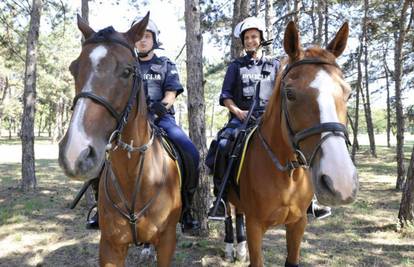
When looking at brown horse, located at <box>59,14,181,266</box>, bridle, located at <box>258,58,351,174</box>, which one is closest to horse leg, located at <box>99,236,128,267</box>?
brown horse, located at <box>59,14,181,266</box>

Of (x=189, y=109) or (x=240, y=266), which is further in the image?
(x=189, y=109)

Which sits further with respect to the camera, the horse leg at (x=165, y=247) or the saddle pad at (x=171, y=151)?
the saddle pad at (x=171, y=151)

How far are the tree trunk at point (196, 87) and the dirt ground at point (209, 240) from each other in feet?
3.20

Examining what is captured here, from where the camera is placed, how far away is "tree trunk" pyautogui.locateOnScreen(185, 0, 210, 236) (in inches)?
280

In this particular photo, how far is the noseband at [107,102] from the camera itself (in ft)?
8.26

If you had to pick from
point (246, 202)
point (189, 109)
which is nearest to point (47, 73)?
point (189, 109)

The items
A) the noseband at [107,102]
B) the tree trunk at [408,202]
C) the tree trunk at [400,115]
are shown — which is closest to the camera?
the noseband at [107,102]

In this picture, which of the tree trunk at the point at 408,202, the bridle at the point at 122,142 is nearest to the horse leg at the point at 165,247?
the bridle at the point at 122,142

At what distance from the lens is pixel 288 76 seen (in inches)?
120

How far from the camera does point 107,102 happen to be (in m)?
2.57

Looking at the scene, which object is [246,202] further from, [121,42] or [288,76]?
[121,42]

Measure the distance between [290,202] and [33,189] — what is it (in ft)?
36.3

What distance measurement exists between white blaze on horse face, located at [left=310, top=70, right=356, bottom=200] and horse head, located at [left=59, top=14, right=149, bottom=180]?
4.53 ft

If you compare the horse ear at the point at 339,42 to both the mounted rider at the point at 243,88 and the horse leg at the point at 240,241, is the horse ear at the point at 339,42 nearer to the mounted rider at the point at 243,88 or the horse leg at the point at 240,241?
the mounted rider at the point at 243,88
